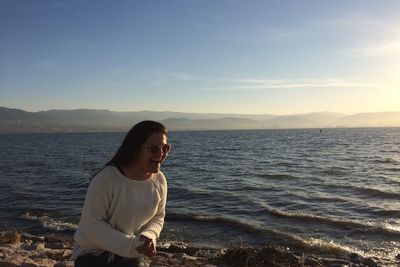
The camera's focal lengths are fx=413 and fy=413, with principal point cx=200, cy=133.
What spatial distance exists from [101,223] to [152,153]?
2.43 feet

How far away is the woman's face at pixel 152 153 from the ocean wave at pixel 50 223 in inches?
452

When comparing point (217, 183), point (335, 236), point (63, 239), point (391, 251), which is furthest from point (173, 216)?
point (217, 183)

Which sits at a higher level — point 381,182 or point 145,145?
point 145,145

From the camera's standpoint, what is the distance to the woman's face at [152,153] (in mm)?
3692

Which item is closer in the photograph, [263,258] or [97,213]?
[97,213]

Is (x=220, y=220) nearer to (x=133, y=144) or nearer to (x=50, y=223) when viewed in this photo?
(x=50, y=223)

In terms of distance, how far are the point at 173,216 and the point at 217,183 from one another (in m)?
9.33

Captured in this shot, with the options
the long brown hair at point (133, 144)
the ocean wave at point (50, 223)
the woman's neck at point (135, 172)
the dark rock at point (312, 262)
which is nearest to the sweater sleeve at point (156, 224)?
the woman's neck at point (135, 172)

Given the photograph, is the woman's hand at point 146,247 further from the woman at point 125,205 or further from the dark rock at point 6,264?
the dark rock at point 6,264

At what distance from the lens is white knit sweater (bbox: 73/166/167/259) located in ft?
11.4

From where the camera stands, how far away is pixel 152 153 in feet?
12.2

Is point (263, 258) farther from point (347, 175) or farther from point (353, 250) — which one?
point (347, 175)

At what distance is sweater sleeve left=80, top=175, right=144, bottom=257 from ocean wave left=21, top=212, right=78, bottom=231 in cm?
1139

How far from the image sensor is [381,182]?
24891 millimetres
